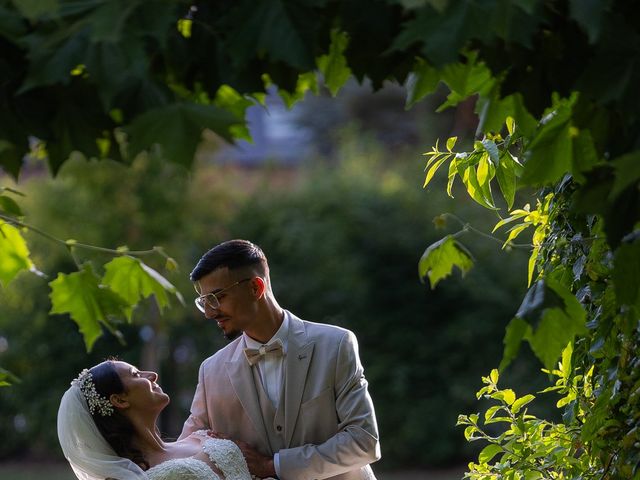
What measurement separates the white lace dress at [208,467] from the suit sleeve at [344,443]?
163mm

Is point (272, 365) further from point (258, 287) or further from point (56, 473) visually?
point (56, 473)

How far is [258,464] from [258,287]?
67cm

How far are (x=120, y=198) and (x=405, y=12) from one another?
41.9 ft

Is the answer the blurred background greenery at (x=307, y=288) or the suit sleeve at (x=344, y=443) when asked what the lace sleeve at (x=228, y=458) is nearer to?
the suit sleeve at (x=344, y=443)

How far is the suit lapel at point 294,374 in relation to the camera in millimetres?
4090

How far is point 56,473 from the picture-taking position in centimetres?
1477

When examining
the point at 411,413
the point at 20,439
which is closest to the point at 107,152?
the point at 411,413

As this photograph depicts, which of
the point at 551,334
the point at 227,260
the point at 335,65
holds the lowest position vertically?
the point at 227,260

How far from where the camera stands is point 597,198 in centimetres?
200

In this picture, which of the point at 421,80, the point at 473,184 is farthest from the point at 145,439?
the point at 421,80

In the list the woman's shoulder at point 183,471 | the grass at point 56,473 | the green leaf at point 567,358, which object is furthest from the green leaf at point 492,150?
the grass at point 56,473

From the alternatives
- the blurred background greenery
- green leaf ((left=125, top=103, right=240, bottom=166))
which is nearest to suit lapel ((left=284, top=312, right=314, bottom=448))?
green leaf ((left=125, top=103, right=240, bottom=166))

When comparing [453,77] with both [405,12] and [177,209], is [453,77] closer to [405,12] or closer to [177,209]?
[405,12]

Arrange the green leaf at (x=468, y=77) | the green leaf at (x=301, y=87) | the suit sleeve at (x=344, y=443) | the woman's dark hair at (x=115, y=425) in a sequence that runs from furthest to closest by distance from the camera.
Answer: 1. the woman's dark hair at (x=115, y=425)
2. the suit sleeve at (x=344, y=443)
3. the green leaf at (x=301, y=87)
4. the green leaf at (x=468, y=77)
